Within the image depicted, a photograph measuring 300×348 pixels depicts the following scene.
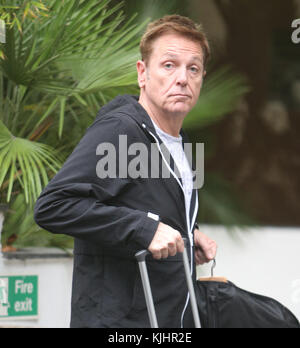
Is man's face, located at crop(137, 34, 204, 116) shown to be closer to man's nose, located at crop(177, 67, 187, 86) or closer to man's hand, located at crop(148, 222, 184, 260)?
man's nose, located at crop(177, 67, 187, 86)

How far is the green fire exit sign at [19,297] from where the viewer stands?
376 cm

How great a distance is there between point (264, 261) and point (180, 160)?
11.2 ft

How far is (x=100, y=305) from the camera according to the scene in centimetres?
193

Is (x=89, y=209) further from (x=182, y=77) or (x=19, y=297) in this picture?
(x=19, y=297)

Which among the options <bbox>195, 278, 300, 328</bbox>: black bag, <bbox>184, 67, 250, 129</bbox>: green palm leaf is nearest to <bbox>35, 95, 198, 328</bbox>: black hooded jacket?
<bbox>195, 278, 300, 328</bbox>: black bag

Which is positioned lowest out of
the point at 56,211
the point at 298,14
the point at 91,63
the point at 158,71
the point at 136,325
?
the point at 136,325

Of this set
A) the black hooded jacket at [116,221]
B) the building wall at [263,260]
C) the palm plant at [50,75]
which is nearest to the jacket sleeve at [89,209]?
the black hooded jacket at [116,221]

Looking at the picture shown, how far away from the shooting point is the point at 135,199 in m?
1.96

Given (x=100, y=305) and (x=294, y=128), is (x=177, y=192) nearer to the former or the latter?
(x=100, y=305)

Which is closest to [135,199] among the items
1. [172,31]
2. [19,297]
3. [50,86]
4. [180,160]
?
[180,160]

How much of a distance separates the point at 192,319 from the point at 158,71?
752mm

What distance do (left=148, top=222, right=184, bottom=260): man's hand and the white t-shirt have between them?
0.26 meters

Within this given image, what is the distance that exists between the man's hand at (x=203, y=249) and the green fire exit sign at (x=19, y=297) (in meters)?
1.75

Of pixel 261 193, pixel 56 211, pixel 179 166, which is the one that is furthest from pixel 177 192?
pixel 261 193
